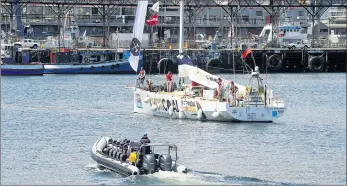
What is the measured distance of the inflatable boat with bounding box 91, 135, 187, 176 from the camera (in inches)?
1805

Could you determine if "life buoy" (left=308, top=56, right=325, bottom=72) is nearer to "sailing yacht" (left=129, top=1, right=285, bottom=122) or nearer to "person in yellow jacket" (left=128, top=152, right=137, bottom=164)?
→ "sailing yacht" (left=129, top=1, right=285, bottom=122)

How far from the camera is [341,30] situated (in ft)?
626

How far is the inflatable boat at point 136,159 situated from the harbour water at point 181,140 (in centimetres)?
42

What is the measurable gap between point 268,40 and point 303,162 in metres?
111

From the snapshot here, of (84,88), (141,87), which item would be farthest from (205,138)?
(84,88)

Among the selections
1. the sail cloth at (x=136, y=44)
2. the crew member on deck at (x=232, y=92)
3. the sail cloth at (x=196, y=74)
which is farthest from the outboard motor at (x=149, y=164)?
the sail cloth at (x=136, y=44)

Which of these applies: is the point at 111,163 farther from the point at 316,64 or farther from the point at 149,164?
the point at 316,64

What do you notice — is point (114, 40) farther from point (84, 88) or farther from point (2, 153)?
point (2, 153)

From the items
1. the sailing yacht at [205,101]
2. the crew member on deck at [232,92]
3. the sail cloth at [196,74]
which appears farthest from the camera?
the sail cloth at [196,74]

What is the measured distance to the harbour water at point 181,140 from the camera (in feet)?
158

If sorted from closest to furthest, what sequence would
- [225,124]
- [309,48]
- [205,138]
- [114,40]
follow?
A: 1. [205,138]
2. [225,124]
3. [309,48]
4. [114,40]

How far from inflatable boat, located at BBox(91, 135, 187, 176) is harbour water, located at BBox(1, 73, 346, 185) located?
0.42 meters

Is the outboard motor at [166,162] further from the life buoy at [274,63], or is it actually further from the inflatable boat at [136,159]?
the life buoy at [274,63]

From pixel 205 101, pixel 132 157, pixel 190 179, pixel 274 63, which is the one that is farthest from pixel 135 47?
pixel 274 63
